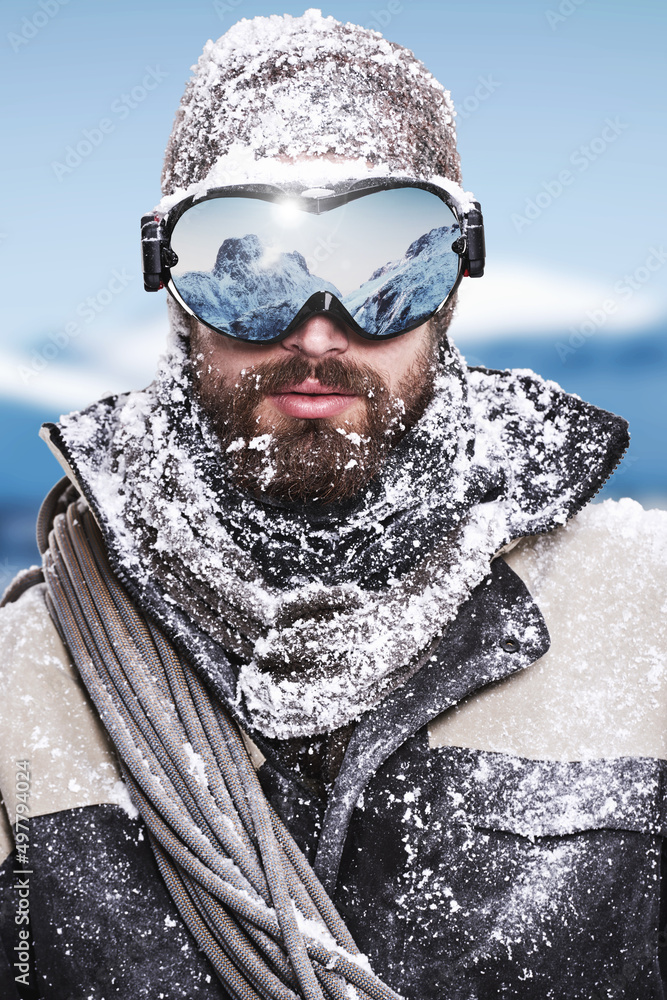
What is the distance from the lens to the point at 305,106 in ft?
6.20

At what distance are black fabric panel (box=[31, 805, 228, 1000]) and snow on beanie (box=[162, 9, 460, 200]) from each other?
55.6 inches

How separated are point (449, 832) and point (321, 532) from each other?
0.68 meters

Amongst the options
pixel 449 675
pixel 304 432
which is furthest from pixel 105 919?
pixel 304 432

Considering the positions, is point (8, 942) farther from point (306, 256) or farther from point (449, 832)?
point (306, 256)

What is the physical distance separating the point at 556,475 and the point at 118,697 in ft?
3.57

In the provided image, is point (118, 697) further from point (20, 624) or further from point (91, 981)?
point (91, 981)

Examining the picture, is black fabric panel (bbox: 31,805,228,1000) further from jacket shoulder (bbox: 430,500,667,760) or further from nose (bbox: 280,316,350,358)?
nose (bbox: 280,316,350,358)

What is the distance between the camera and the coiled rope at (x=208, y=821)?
5.04ft

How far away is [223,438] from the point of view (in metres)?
1.95

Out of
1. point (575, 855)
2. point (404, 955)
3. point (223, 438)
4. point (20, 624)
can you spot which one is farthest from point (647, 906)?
point (20, 624)

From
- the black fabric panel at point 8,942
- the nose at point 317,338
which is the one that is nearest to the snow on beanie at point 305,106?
the nose at point 317,338

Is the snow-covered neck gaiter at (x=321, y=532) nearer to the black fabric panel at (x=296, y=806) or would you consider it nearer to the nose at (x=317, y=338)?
the black fabric panel at (x=296, y=806)

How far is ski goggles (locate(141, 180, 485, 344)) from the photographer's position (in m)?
1.78

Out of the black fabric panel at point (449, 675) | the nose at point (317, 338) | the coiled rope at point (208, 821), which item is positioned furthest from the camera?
the nose at point (317, 338)
